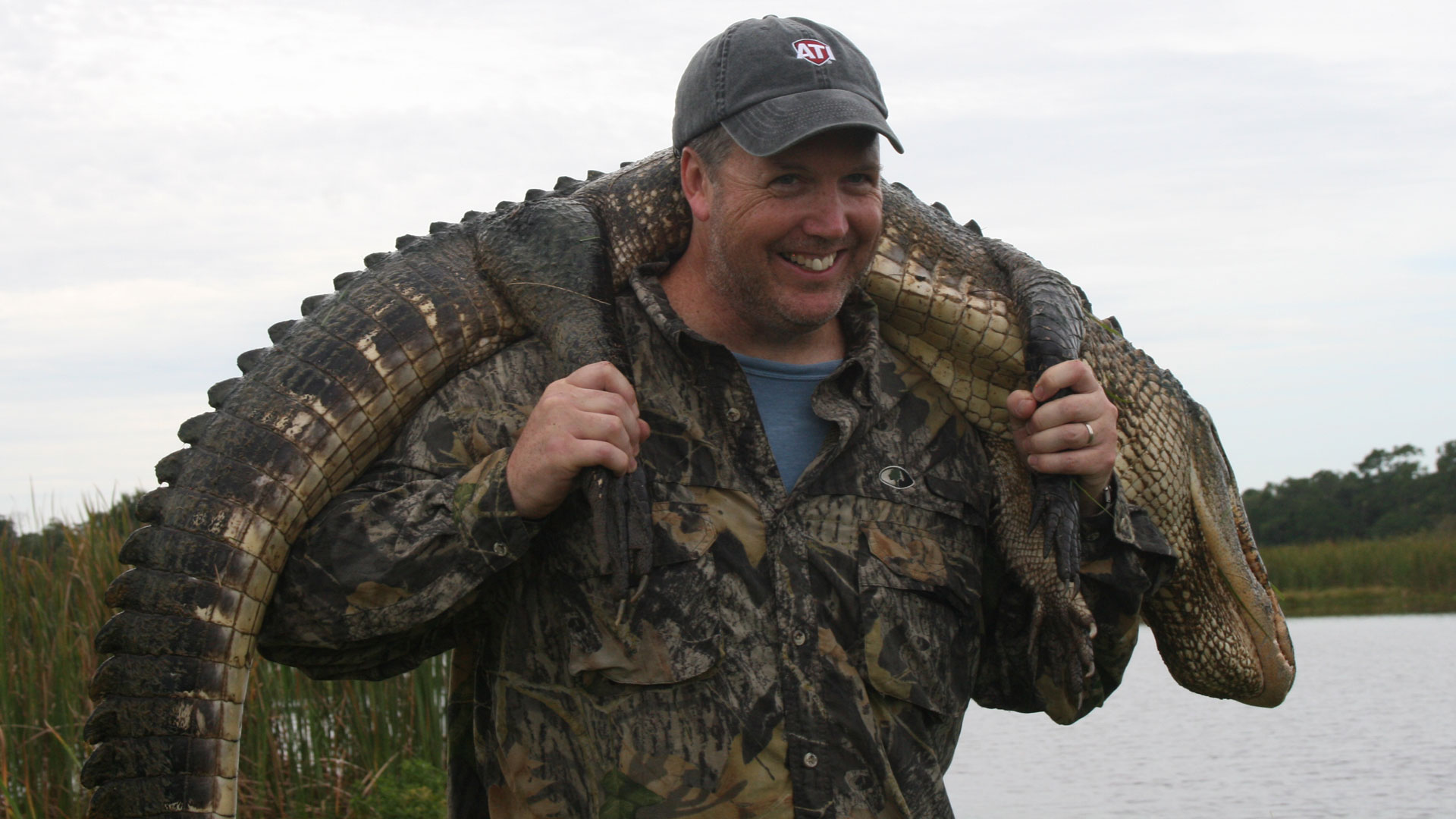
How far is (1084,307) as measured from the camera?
11.7 ft

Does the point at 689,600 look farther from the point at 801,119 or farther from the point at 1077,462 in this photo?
the point at 801,119

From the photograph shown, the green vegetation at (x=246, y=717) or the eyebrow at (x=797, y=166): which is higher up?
the eyebrow at (x=797, y=166)

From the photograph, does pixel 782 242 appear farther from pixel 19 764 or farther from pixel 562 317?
pixel 19 764

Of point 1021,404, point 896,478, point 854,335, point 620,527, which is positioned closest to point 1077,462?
point 1021,404

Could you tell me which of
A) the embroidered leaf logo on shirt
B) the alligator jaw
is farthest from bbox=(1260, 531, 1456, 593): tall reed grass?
the embroidered leaf logo on shirt

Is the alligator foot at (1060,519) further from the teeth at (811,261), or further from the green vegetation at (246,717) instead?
the green vegetation at (246,717)

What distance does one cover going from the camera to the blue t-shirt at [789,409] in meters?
2.75

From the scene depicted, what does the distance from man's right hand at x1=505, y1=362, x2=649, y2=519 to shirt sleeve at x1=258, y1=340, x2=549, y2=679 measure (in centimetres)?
6

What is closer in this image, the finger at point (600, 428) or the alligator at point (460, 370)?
the finger at point (600, 428)

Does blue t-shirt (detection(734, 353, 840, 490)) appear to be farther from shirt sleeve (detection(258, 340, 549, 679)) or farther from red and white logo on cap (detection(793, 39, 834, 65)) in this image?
red and white logo on cap (detection(793, 39, 834, 65))

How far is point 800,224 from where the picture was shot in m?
2.62

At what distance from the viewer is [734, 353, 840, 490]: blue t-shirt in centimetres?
275

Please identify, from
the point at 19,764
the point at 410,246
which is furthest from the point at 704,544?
the point at 19,764

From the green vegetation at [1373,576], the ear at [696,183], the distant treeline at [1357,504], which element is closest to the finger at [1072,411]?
the ear at [696,183]
